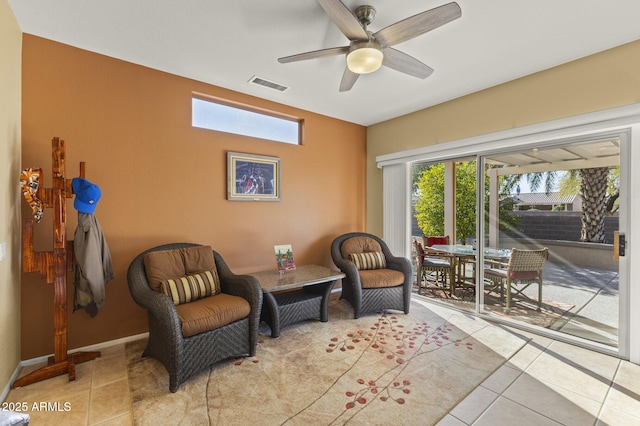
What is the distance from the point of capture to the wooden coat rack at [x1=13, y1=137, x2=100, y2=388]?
87.0 inches

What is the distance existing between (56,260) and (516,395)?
11.9 ft

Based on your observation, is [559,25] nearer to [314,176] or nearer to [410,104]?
[410,104]

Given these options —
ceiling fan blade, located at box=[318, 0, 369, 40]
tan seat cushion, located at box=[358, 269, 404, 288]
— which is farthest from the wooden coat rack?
tan seat cushion, located at box=[358, 269, 404, 288]

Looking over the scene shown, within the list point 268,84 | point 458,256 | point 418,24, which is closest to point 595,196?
point 458,256

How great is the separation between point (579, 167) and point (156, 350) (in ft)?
14.4

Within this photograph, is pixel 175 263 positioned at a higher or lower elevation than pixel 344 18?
lower

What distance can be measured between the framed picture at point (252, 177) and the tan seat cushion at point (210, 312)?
138 cm

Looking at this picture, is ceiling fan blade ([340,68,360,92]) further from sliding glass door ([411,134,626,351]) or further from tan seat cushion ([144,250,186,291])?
tan seat cushion ([144,250,186,291])

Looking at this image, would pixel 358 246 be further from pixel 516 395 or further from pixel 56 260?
pixel 56 260

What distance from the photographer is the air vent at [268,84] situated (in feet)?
10.8

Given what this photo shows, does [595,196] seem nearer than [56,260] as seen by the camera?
No

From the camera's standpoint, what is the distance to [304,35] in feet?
8.12

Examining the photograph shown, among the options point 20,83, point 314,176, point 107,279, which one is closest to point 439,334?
point 314,176

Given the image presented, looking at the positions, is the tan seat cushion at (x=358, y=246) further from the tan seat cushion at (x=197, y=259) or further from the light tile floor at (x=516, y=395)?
the light tile floor at (x=516, y=395)
